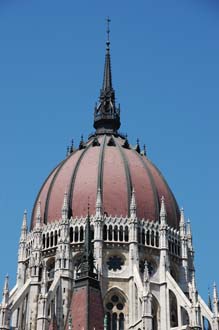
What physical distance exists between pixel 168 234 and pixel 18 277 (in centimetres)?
1349

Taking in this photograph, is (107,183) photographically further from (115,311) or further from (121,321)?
A: (121,321)

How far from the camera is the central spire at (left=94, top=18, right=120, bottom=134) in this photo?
243 feet

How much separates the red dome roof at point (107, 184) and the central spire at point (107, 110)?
443 centimetres

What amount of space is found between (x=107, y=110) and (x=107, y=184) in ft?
40.6

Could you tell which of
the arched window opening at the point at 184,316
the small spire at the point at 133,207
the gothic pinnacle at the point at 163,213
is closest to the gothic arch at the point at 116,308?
the arched window opening at the point at 184,316

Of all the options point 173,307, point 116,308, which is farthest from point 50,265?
point 173,307

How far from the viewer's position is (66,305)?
192ft

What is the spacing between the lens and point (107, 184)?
65.5 m

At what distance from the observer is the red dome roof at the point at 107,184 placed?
65.1m

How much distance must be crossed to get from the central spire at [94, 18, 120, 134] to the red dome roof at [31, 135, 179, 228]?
4433 millimetres

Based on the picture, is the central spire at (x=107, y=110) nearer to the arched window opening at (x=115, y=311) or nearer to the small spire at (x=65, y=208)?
the small spire at (x=65, y=208)

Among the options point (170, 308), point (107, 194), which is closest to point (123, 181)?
point (107, 194)

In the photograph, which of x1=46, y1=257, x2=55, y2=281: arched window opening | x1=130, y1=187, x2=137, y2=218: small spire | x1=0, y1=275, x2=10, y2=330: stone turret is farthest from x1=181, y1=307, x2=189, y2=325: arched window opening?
x1=0, y1=275, x2=10, y2=330: stone turret

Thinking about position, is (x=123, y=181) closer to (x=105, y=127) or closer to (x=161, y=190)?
(x=161, y=190)
